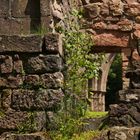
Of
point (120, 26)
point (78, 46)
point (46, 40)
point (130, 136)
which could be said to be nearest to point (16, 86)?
point (46, 40)

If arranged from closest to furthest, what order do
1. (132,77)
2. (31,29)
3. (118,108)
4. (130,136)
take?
(130,136) < (118,108) < (132,77) < (31,29)

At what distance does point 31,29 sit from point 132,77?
1.51 metres

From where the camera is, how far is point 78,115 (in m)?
5.85

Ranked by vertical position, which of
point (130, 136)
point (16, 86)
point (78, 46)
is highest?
point (78, 46)

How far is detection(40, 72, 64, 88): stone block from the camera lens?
5555mm

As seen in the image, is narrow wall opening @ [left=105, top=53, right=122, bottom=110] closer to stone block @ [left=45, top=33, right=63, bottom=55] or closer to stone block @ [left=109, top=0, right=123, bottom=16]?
stone block @ [left=109, top=0, right=123, bottom=16]

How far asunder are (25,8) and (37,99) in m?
1.62

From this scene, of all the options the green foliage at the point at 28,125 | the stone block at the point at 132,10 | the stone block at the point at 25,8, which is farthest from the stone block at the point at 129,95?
the stone block at the point at 132,10

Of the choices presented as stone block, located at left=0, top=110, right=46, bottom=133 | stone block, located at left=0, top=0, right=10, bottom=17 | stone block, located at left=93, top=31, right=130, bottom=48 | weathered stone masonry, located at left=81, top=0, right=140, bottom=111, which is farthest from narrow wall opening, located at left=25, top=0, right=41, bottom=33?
stone block, located at left=93, top=31, right=130, bottom=48

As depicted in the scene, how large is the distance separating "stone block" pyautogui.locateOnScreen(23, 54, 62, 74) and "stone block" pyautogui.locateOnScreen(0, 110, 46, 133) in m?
0.50

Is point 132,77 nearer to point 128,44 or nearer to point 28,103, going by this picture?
point 28,103

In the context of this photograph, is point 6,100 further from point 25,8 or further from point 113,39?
point 113,39

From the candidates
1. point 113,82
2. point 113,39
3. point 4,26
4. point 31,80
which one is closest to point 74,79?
point 31,80

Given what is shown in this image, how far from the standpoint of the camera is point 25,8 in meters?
6.62
